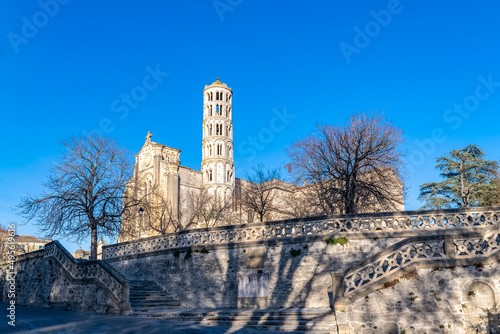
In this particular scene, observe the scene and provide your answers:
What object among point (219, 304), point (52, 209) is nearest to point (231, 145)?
point (52, 209)

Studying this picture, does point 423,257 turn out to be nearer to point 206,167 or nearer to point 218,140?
point 206,167

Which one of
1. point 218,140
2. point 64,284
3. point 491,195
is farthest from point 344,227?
point 218,140

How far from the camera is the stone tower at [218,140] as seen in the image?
62.5 m

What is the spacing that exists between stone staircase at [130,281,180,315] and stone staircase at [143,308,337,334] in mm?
1268

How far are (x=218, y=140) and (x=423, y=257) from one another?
54396 mm

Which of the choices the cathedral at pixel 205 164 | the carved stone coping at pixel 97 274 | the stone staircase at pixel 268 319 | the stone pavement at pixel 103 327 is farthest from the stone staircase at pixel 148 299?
the cathedral at pixel 205 164

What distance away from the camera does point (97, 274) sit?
1619 centimetres

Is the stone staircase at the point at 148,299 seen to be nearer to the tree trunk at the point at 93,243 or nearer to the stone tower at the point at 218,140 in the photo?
the tree trunk at the point at 93,243

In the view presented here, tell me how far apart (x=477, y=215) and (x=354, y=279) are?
5.53m

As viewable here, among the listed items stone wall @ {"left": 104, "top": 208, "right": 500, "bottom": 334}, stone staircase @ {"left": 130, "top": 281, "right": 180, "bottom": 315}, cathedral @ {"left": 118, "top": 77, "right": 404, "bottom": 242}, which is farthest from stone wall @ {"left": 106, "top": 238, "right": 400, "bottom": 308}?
cathedral @ {"left": 118, "top": 77, "right": 404, "bottom": 242}

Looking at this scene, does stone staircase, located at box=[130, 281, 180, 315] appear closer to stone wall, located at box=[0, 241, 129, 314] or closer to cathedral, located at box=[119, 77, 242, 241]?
stone wall, located at box=[0, 241, 129, 314]

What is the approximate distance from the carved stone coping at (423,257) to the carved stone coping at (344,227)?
2.88 m

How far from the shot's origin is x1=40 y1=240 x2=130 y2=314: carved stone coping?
15.0 meters

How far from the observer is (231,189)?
62.5 meters
